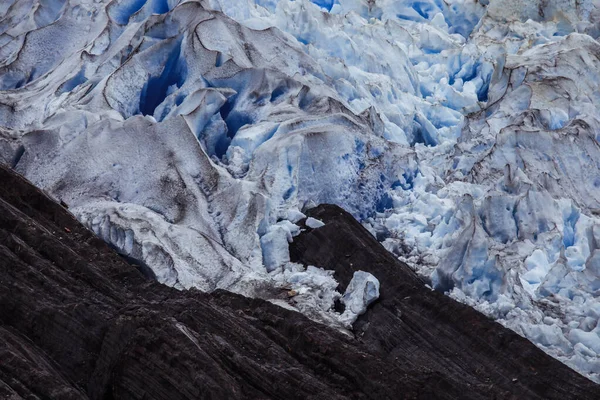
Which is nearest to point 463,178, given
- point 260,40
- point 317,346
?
point 260,40

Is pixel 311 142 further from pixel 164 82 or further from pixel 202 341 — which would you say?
pixel 202 341

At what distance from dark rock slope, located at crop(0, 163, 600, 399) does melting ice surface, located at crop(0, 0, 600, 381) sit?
0.70 m

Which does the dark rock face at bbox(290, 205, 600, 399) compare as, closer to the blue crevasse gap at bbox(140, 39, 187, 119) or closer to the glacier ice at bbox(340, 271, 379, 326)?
the glacier ice at bbox(340, 271, 379, 326)

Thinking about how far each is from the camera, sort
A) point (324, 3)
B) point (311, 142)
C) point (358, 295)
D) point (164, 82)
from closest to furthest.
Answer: point (358, 295) < point (311, 142) < point (164, 82) < point (324, 3)

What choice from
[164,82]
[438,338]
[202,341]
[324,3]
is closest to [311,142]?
[164,82]

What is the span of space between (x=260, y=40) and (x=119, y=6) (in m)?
2.65

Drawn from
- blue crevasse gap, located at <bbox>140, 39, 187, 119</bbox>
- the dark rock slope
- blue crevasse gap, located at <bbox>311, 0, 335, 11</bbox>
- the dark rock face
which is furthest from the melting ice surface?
blue crevasse gap, located at <bbox>311, 0, 335, 11</bbox>

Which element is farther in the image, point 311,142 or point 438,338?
point 311,142

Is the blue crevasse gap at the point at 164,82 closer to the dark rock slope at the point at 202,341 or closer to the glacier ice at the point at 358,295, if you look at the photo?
the dark rock slope at the point at 202,341

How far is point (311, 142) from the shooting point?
1228cm

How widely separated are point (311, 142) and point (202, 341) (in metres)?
4.57

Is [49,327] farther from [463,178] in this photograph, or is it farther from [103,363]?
[463,178]

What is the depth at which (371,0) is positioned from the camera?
57.4ft

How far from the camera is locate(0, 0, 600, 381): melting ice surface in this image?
10.8 meters
